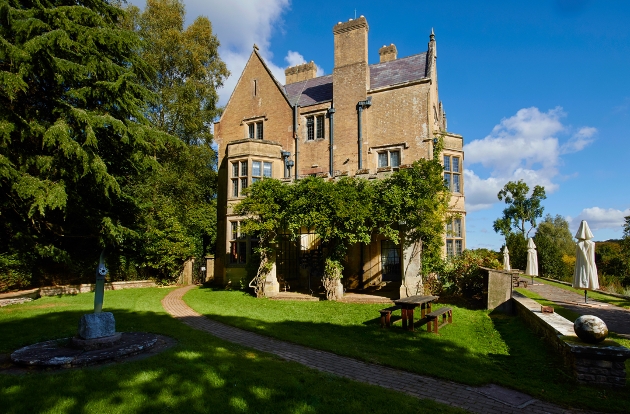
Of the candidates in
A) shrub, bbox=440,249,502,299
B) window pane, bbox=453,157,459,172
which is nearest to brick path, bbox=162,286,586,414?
shrub, bbox=440,249,502,299

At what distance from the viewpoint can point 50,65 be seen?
1335cm

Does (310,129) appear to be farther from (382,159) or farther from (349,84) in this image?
(382,159)

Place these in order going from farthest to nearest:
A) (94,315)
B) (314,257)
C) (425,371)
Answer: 1. (314,257)
2. (94,315)
3. (425,371)

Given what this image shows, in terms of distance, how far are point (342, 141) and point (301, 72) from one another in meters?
9.50

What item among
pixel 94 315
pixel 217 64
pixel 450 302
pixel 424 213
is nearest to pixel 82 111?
pixel 94 315

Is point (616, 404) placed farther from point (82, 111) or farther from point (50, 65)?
point (50, 65)

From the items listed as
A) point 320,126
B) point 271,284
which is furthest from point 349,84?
point 271,284

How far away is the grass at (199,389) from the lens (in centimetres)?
504

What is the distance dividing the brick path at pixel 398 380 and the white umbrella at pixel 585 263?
777cm

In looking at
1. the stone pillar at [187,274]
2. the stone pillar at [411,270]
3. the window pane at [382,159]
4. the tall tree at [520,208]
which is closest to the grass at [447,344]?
the stone pillar at [411,270]

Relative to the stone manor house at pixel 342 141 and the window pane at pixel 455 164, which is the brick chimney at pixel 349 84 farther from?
the window pane at pixel 455 164

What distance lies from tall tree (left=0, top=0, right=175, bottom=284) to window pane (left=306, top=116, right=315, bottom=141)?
8859 millimetres

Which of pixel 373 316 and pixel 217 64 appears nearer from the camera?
pixel 373 316

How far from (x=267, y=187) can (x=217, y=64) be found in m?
18.7
